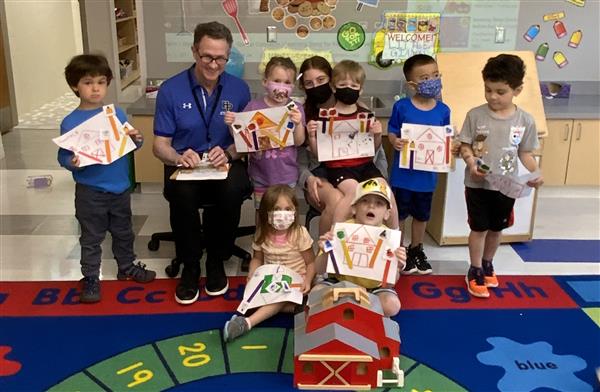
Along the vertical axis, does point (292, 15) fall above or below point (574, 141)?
above

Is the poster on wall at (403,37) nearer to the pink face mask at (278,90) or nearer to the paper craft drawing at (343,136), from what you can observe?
the paper craft drawing at (343,136)

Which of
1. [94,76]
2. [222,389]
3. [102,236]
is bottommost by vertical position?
[222,389]

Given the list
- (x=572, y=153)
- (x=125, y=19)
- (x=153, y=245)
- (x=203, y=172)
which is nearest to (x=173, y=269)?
(x=153, y=245)

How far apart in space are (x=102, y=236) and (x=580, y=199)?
3.39m

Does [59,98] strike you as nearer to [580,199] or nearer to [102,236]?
[102,236]

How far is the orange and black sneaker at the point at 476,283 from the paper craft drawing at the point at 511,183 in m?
0.45

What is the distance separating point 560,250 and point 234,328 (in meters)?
2.11

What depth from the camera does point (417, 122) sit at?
3199 millimetres

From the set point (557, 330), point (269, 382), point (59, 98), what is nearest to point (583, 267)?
point (557, 330)

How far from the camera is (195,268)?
10.2ft

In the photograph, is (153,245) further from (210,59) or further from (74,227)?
(210,59)

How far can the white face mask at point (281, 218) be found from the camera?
2838 millimetres

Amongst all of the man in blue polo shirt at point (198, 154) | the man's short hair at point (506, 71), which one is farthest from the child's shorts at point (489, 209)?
the man in blue polo shirt at point (198, 154)

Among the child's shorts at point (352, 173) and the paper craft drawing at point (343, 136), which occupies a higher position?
the paper craft drawing at point (343, 136)
